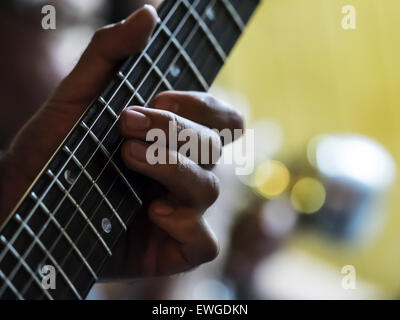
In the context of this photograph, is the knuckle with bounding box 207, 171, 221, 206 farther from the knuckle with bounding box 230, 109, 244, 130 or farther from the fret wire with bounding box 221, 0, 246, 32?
the fret wire with bounding box 221, 0, 246, 32

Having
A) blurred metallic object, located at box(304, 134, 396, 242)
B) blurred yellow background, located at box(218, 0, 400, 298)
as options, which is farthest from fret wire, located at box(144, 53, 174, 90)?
blurred yellow background, located at box(218, 0, 400, 298)

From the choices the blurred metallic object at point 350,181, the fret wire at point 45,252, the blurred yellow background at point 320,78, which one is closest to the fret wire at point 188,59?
the fret wire at point 45,252

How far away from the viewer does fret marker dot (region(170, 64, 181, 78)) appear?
49cm

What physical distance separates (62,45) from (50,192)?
561 mm

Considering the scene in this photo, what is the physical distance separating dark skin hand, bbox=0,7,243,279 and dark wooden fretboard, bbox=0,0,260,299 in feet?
0.06

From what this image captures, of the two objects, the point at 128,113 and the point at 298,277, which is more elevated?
the point at 128,113

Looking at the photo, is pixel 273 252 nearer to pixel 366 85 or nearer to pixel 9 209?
pixel 366 85

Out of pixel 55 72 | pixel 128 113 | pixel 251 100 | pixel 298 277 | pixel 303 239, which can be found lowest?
pixel 298 277

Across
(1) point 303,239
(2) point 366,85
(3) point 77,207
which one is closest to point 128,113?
(3) point 77,207

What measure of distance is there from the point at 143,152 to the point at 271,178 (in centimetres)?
107

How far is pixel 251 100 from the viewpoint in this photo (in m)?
1.68

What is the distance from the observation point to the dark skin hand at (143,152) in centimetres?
44

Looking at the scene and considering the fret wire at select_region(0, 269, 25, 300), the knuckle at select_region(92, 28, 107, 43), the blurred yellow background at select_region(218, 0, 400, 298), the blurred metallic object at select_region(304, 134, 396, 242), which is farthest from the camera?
the blurred yellow background at select_region(218, 0, 400, 298)

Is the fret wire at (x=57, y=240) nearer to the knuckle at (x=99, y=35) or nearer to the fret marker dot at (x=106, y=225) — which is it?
the fret marker dot at (x=106, y=225)
